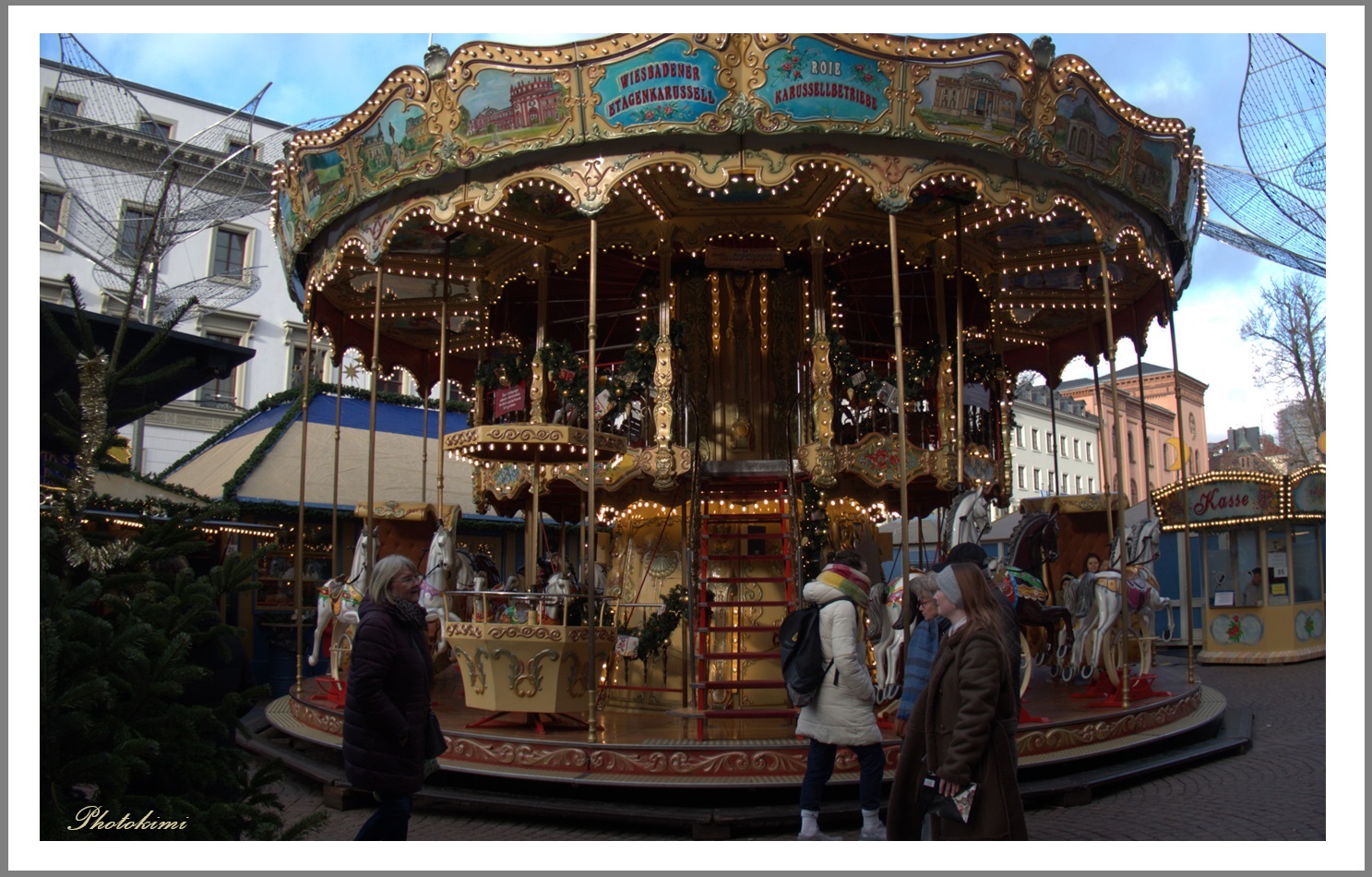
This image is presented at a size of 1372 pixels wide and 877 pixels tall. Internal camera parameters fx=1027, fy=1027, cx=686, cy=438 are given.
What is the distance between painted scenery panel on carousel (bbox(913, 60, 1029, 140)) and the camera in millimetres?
9430

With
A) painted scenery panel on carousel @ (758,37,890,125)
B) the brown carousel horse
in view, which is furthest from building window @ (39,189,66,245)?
the brown carousel horse

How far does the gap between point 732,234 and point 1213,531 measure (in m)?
14.6

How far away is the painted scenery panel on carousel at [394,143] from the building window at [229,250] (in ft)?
85.6

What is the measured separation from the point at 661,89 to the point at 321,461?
47.6ft

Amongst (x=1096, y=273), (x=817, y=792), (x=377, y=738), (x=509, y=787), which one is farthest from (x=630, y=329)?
(x=377, y=738)

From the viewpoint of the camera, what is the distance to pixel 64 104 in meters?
31.0

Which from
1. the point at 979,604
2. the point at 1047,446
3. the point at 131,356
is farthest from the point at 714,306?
the point at 1047,446

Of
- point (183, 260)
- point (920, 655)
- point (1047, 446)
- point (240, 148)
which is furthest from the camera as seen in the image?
point (1047, 446)

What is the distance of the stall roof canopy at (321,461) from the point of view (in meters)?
19.6

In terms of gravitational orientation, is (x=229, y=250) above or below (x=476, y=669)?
above

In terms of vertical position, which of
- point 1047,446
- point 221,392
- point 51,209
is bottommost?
point 1047,446

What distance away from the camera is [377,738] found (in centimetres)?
500

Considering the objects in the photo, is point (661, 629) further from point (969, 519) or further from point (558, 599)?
point (969, 519)

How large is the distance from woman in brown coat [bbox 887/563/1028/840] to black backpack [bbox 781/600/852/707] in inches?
56.7
